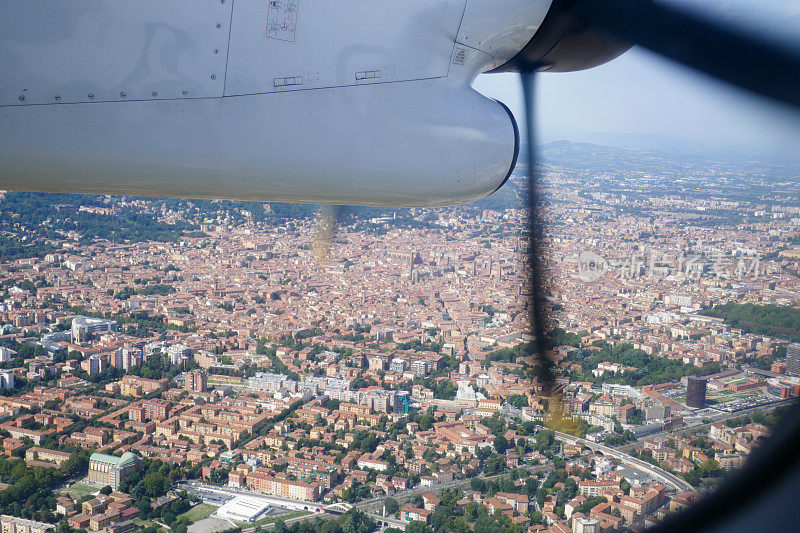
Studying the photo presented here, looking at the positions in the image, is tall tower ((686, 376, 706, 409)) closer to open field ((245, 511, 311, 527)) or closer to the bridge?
the bridge

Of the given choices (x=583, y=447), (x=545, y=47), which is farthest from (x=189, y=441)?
(x=545, y=47)

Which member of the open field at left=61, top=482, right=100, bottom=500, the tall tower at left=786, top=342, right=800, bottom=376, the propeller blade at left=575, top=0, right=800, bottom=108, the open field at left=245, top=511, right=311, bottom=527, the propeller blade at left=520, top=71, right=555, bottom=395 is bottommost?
the open field at left=245, top=511, right=311, bottom=527

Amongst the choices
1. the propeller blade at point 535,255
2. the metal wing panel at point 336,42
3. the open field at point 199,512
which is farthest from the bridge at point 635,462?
the metal wing panel at point 336,42

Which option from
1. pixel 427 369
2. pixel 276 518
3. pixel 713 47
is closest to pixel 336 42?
pixel 713 47

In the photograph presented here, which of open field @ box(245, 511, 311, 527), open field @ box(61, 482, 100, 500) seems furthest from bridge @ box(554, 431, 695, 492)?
open field @ box(61, 482, 100, 500)

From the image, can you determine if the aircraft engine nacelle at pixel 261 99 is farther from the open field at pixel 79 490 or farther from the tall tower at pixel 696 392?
the open field at pixel 79 490

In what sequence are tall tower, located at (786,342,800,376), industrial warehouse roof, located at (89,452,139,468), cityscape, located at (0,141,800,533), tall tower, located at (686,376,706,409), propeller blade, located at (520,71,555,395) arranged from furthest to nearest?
industrial warehouse roof, located at (89,452,139,468) < tall tower, located at (686,376,706,409) < cityscape, located at (0,141,800,533) < tall tower, located at (786,342,800,376) < propeller blade, located at (520,71,555,395)

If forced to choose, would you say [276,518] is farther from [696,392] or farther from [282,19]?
[282,19]
